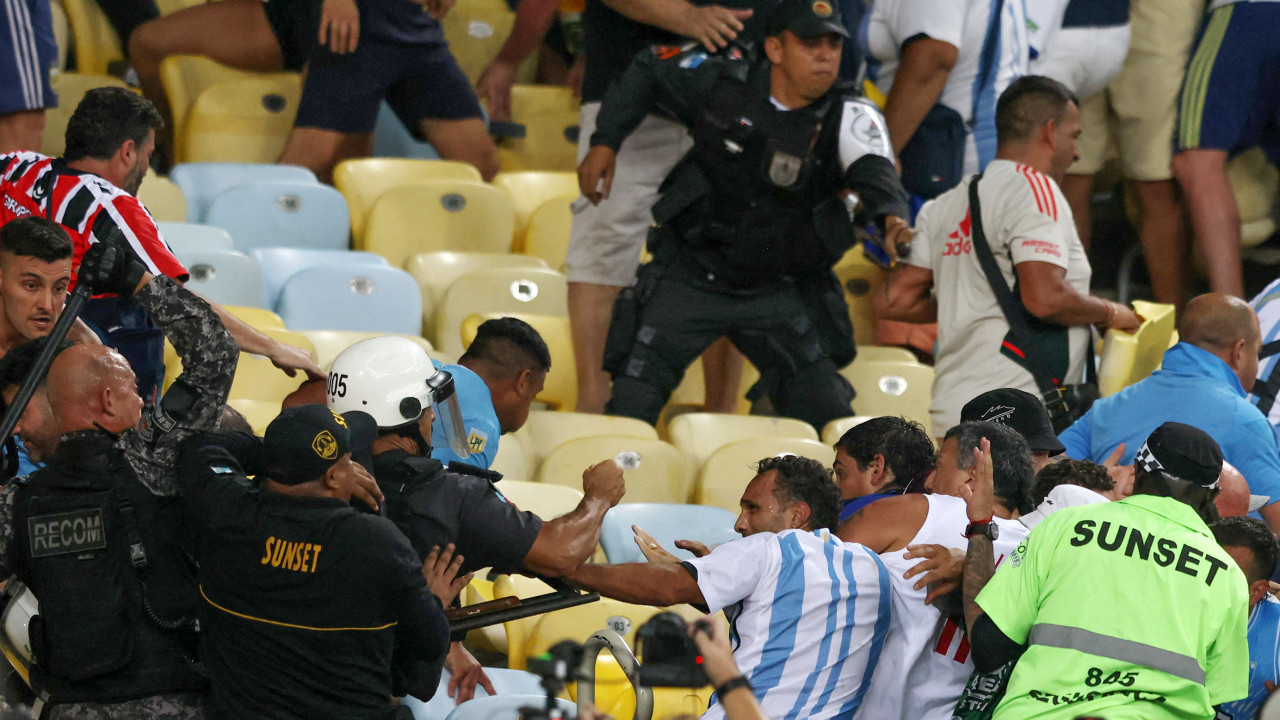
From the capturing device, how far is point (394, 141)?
26.6ft

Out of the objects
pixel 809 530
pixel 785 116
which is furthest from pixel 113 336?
pixel 785 116

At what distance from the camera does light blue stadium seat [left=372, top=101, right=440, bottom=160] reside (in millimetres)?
8070

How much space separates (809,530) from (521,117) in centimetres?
532

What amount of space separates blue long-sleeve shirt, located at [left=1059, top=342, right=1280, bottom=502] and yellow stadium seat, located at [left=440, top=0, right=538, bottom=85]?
184 inches

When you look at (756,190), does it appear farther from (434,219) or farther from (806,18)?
(434,219)

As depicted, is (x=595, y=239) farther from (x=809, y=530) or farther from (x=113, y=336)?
(x=809, y=530)

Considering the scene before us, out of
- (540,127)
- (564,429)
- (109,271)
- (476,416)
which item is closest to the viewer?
→ (109,271)

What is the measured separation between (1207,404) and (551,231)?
3560 millimetres

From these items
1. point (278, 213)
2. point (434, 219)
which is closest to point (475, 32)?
point (434, 219)

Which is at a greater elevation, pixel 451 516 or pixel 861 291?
pixel 451 516

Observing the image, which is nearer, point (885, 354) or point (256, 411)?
point (256, 411)

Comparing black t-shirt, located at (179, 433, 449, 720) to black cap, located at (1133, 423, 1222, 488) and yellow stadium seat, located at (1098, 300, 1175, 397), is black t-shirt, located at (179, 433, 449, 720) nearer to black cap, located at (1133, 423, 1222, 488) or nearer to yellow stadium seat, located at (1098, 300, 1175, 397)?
black cap, located at (1133, 423, 1222, 488)

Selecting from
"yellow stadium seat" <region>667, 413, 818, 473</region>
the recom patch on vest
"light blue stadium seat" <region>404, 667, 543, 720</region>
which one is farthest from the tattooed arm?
the recom patch on vest

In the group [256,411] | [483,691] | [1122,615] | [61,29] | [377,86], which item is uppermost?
[377,86]
